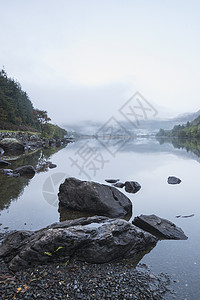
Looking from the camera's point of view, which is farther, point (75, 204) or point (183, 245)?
point (75, 204)

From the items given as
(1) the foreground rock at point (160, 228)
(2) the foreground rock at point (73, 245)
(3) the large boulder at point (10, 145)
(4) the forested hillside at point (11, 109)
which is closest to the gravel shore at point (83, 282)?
(2) the foreground rock at point (73, 245)

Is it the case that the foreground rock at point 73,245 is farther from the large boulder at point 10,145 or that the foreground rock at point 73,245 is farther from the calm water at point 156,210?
the large boulder at point 10,145

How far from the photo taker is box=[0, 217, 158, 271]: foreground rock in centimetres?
550

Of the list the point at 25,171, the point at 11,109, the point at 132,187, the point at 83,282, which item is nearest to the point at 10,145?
the point at 25,171

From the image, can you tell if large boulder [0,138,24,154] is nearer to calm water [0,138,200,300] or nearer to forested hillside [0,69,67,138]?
forested hillside [0,69,67,138]

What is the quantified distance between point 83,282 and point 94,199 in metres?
4.95

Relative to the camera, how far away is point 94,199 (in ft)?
32.0

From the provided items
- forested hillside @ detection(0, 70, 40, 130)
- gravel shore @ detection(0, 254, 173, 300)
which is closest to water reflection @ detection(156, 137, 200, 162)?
gravel shore @ detection(0, 254, 173, 300)

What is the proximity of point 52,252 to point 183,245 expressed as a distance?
4378 millimetres

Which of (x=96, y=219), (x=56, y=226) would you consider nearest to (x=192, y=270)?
(x=96, y=219)

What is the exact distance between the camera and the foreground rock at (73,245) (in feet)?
18.0

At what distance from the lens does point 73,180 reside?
10.9m

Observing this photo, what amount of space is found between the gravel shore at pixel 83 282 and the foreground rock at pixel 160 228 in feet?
6.84

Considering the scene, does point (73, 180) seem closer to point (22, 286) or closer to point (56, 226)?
point (56, 226)
